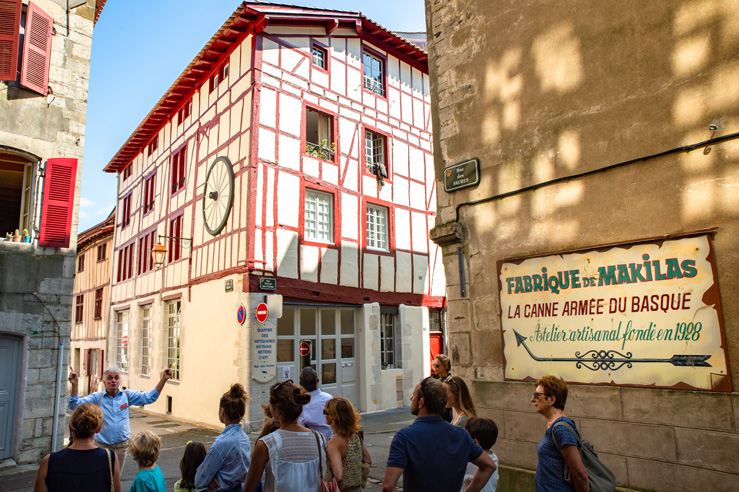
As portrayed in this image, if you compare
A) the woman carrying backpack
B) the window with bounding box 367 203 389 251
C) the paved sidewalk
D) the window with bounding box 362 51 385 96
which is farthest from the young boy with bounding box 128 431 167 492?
the window with bounding box 362 51 385 96

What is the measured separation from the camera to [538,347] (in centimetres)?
535

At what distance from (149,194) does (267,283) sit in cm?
896

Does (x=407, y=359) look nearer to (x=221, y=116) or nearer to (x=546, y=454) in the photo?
(x=221, y=116)

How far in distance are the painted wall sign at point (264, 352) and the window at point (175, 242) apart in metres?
4.84

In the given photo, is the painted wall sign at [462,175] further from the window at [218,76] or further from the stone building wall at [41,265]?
the window at [218,76]

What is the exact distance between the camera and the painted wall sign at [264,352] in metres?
10.5

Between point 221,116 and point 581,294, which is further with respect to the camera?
point 221,116

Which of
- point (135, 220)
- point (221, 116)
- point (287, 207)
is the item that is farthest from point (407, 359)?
point (135, 220)

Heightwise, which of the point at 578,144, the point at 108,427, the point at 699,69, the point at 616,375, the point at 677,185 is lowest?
the point at 108,427

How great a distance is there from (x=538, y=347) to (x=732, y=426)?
1.75 meters

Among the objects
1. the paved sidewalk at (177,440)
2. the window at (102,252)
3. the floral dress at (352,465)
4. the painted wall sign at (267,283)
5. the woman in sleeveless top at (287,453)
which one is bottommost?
the paved sidewalk at (177,440)

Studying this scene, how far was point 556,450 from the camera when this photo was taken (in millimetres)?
3041

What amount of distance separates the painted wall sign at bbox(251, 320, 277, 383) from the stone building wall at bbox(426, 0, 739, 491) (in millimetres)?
5472

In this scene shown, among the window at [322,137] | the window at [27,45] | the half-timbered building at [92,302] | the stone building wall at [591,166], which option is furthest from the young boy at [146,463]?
the half-timbered building at [92,302]
